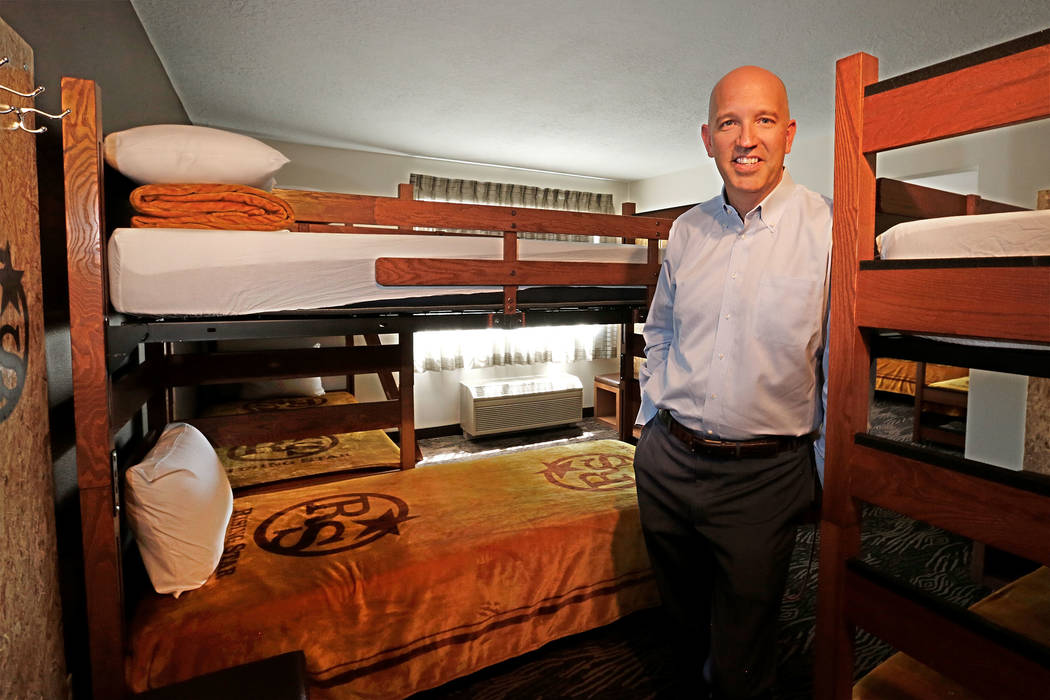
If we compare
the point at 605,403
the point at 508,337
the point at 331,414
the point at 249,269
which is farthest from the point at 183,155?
the point at 605,403

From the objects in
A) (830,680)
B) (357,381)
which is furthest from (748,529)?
(357,381)

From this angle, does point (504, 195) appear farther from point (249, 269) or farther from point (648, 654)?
point (648, 654)

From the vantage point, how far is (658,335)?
5.03 feet

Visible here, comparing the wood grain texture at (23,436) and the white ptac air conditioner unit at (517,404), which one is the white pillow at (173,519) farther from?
the white ptac air conditioner unit at (517,404)

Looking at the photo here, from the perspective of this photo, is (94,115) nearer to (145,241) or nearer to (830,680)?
(145,241)

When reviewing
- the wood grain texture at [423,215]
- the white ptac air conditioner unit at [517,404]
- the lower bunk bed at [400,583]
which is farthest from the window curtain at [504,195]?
the lower bunk bed at [400,583]

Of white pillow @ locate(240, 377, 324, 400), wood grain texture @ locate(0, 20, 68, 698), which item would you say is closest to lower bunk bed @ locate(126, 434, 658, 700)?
wood grain texture @ locate(0, 20, 68, 698)

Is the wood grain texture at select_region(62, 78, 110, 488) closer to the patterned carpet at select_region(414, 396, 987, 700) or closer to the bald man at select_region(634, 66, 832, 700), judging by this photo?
the patterned carpet at select_region(414, 396, 987, 700)

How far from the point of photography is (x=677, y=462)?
1.33 m

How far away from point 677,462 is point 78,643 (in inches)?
65.4

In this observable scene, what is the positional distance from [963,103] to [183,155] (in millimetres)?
1696

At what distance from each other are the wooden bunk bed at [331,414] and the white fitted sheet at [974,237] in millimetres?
1083

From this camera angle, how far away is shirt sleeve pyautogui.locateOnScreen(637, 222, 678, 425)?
1462 millimetres

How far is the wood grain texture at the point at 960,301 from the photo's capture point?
0.76m
